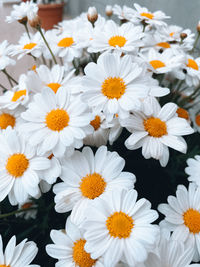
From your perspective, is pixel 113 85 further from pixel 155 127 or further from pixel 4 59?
Result: pixel 4 59

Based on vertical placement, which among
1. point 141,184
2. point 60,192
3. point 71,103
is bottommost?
point 141,184

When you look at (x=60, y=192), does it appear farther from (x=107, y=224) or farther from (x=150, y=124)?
(x=150, y=124)

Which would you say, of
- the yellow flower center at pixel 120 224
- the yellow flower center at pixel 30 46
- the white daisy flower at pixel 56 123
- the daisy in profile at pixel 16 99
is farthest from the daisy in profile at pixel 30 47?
the yellow flower center at pixel 120 224

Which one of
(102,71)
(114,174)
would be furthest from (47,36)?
(114,174)

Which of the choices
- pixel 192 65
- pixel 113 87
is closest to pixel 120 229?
pixel 113 87

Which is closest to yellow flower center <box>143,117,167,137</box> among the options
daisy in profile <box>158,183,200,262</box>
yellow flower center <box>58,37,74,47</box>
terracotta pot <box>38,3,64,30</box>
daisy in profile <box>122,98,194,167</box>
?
daisy in profile <box>122,98,194,167</box>
